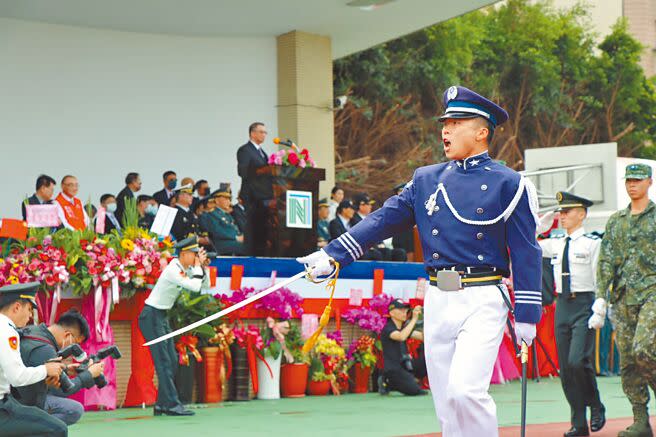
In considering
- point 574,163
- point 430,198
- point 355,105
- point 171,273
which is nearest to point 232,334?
point 171,273

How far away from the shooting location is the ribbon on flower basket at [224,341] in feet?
40.4

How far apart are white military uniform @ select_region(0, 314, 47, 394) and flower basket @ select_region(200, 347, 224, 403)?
218 inches

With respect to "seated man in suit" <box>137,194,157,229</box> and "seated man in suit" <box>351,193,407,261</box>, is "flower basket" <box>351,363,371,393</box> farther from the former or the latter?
"seated man in suit" <box>137,194,157,229</box>

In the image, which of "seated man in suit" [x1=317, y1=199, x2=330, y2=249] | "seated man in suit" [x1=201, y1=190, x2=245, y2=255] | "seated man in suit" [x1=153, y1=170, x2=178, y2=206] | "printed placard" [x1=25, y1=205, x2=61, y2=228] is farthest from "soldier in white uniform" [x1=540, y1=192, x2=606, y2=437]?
"seated man in suit" [x1=153, y1=170, x2=178, y2=206]

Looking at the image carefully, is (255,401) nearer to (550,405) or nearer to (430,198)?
(550,405)

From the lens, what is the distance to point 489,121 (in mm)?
6086

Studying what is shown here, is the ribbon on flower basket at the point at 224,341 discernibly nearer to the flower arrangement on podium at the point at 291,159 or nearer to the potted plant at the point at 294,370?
the potted plant at the point at 294,370

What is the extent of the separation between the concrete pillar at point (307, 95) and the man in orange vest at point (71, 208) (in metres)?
6.23

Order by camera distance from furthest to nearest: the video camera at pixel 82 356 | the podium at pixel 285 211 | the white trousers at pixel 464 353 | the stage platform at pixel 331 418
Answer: the podium at pixel 285 211 < the stage platform at pixel 331 418 < the video camera at pixel 82 356 < the white trousers at pixel 464 353

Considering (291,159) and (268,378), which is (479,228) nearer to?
(268,378)

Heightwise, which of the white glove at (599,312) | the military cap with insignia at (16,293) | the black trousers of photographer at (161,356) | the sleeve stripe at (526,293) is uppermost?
the military cap with insignia at (16,293)

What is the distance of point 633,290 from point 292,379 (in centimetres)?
530

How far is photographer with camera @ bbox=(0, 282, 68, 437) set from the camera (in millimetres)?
6582

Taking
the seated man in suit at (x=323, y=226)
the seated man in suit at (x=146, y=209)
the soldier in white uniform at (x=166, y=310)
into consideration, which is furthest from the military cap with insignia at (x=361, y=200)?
the soldier in white uniform at (x=166, y=310)
